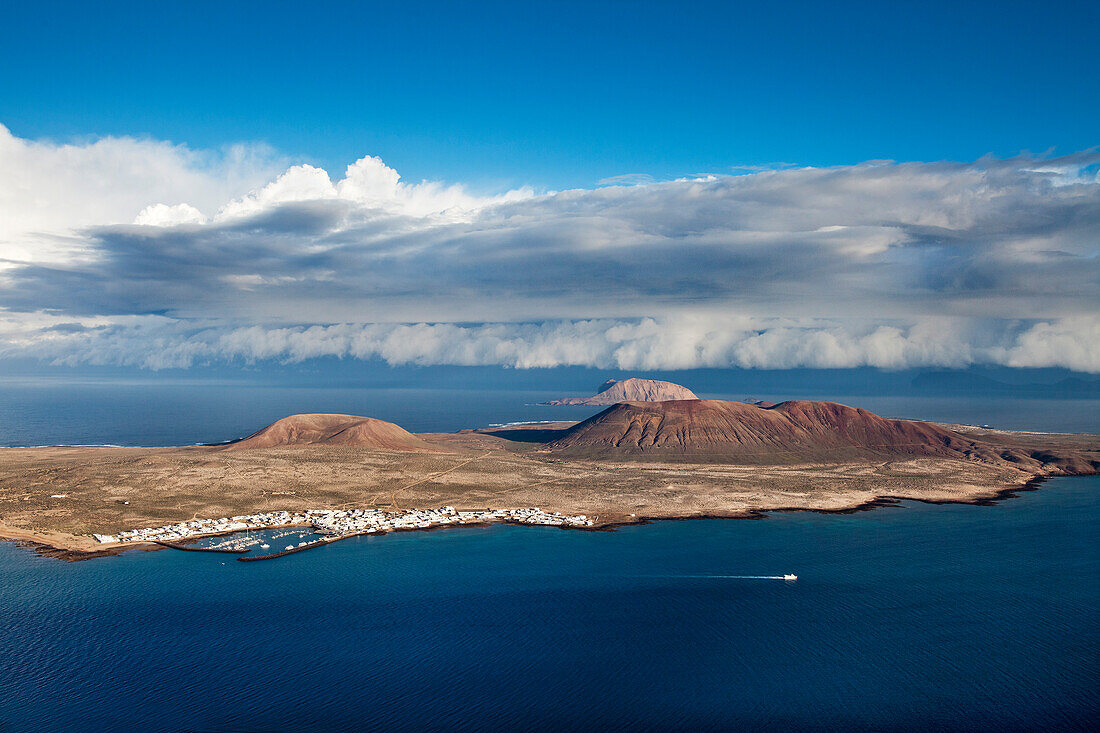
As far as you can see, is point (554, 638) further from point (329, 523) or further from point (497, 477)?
point (497, 477)

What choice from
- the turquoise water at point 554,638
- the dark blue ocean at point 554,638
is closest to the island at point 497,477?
the turquoise water at point 554,638

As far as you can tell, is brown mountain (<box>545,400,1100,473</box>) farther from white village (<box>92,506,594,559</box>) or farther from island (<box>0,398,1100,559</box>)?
white village (<box>92,506,594,559</box>)

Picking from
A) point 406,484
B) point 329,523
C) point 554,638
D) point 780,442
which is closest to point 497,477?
point 406,484

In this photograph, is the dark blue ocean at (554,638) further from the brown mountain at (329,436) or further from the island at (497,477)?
the brown mountain at (329,436)

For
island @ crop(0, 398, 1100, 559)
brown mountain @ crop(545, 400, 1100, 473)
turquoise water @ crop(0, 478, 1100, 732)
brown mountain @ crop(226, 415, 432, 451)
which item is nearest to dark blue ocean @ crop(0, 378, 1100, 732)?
turquoise water @ crop(0, 478, 1100, 732)

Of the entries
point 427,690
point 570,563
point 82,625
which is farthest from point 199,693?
point 570,563
